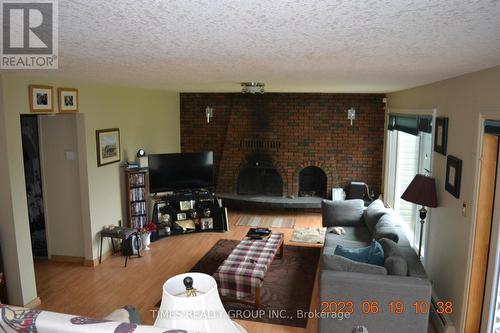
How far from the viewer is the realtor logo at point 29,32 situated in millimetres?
1241

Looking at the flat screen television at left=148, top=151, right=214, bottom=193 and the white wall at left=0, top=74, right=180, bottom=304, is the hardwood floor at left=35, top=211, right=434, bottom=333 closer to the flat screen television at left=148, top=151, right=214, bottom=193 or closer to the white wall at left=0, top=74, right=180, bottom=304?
the white wall at left=0, top=74, right=180, bottom=304

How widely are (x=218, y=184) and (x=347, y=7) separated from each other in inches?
275

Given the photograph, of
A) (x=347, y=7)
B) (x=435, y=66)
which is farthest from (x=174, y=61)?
(x=435, y=66)

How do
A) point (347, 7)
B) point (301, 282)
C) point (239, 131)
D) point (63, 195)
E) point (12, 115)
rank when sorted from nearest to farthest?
1. point (347, 7)
2. point (12, 115)
3. point (301, 282)
4. point (63, 195)
5. point (239, 131)

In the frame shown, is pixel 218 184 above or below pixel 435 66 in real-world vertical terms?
below

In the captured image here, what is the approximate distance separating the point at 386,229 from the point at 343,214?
1244mm

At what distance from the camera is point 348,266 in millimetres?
3346

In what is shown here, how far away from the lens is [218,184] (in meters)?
8.05

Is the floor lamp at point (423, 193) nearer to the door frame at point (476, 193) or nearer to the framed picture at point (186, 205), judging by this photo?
the door frame at point (476, 193)

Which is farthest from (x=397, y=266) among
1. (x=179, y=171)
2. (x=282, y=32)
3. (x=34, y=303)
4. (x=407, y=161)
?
(x=179, y=171)

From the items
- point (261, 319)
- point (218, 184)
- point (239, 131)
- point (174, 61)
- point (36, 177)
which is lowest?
point (261, 319)

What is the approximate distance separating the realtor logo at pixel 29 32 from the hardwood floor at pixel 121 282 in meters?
2.58

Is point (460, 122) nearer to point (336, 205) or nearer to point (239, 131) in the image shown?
point (336, 205)

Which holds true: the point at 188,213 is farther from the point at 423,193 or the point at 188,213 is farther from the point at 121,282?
the point at 423,193
